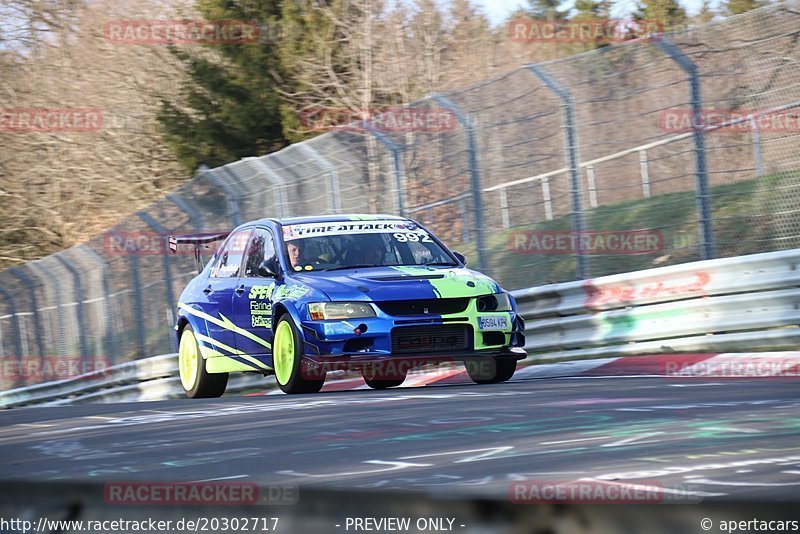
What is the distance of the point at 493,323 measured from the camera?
10141 mm

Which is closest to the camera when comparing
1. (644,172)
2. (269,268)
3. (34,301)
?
(269,268)

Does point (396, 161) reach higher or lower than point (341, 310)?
higher

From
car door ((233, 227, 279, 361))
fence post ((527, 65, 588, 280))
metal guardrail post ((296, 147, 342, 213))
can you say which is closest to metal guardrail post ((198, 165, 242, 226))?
metal guardrail post ((296, 147, 342, 213))

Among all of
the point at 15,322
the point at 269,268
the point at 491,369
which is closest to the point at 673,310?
the point at 491,369

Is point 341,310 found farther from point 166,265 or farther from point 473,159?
point 166,265

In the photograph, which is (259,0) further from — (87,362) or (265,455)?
(265,455)

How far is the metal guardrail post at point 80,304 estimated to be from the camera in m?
21.2

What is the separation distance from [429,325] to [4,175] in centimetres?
3176

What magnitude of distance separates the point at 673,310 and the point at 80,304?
13318mm

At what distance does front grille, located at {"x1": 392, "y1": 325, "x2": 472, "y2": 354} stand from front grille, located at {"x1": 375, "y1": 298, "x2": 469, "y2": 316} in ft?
0.40

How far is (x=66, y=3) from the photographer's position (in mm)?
39812

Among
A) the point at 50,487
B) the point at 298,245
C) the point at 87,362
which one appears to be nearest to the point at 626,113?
the point at 298,245

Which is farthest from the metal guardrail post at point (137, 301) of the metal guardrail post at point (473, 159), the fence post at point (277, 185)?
the metal guardrail post at point (473, 159)

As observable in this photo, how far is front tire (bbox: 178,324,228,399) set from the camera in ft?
40.1
